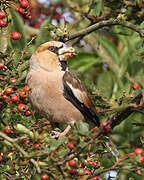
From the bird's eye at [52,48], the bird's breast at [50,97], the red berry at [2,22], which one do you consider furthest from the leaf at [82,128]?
the bird's eye at [52,48]

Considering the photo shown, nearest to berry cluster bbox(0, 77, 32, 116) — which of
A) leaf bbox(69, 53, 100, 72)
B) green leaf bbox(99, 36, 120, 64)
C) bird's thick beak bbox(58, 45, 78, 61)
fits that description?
bird's thick beak bbox(58, 45, 78, 61)

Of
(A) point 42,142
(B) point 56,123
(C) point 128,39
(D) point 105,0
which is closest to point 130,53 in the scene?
(C) point 128,39

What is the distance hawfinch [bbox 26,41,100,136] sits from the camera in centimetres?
476

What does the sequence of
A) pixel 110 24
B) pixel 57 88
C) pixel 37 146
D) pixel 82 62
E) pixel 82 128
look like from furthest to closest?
1. pixel 82 62
2. pixel 57 88
3. pixel 110 24
4. pixel 37 146
5. pixel 82 128

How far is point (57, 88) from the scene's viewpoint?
4.87m

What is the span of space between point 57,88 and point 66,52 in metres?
0.45

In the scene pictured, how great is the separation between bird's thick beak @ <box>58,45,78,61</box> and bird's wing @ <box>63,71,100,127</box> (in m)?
0.20

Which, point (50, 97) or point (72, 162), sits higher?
point (72, 162)

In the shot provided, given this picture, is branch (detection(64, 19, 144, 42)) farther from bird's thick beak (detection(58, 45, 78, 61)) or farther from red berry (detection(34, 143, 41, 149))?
red berry (detection(34, 143, 41, 149))

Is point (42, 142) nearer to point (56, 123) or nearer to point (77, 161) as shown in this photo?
point (77, 161)

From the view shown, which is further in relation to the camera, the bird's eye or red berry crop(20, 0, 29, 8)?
the bird's eye

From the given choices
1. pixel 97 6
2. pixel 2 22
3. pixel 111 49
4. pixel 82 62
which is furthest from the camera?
pixel 111 49

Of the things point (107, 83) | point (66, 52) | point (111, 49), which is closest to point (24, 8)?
point (66, 52)

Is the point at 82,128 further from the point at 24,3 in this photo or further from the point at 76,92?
the point at 76,92
